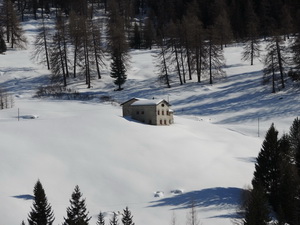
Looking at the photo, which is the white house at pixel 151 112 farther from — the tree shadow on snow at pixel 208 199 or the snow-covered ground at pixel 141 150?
the tree shadow on snow at pixel 208 199

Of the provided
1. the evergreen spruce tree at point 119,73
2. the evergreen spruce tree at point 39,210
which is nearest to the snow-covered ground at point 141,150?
the evergreen spruce tree at point 119,73

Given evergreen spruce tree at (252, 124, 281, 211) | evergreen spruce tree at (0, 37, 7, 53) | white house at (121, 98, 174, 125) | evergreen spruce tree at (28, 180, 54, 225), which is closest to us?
evergreen spruce tree at (28, 180, 54, 225)

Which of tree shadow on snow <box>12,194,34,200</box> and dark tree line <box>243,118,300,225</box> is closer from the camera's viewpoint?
tree shadow on snow <box>12,194,34,200</box>

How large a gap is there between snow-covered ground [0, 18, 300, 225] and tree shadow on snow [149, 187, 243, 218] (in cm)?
7

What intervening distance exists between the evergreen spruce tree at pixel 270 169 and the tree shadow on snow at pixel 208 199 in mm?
1786

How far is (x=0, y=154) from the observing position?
113 feet

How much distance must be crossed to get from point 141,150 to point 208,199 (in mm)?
8806

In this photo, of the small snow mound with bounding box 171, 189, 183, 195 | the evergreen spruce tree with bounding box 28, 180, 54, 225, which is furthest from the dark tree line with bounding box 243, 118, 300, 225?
the evergreen spruce tree with bounding box 28, 180, 54, 225

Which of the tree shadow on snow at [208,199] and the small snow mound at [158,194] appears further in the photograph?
the small snow mound at [158,194]

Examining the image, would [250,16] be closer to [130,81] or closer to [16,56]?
[130,81]

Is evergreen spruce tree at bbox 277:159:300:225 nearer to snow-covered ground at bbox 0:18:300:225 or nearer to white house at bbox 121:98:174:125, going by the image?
snow-covered ground at bbox 0:18:300:225

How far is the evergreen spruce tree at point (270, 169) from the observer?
3178 centimetres

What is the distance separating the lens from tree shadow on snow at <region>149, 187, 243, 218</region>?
100 ft

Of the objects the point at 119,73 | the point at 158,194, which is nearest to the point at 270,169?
the point at 158,194
